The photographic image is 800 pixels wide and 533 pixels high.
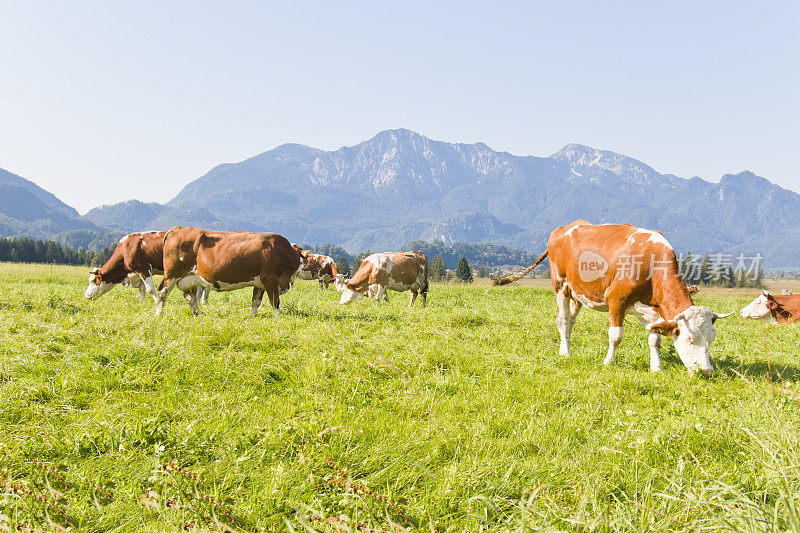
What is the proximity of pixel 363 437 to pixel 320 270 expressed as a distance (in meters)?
27.3

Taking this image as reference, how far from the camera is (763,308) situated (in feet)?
50.3

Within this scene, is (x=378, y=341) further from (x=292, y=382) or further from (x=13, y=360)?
(x=13, y=360)

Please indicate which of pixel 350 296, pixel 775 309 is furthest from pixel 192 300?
pixel 775 309

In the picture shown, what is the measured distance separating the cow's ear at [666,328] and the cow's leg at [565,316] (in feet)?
6.41

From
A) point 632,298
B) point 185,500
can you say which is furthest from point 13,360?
point 632,298

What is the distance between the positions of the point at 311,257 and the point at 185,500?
29124 millimetres

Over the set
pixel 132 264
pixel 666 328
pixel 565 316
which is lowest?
pixel 565 316

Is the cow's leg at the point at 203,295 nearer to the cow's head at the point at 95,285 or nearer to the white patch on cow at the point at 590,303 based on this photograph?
the cow's head at the point at 95,285

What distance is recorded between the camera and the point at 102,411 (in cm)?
443

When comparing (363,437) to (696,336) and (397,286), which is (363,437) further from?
(397,286)

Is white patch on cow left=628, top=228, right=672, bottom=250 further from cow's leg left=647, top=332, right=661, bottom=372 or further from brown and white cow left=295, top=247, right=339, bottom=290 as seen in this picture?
brown and white cow left=295, top=247, right=339, bottom=290

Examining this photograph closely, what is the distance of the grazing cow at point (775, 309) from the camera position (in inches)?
595

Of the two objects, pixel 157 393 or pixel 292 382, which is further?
pixel 292 382

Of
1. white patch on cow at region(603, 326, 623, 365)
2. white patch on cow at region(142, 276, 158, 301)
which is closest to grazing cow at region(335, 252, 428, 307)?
white patch on cow at region(142, 276, 158, 301)
